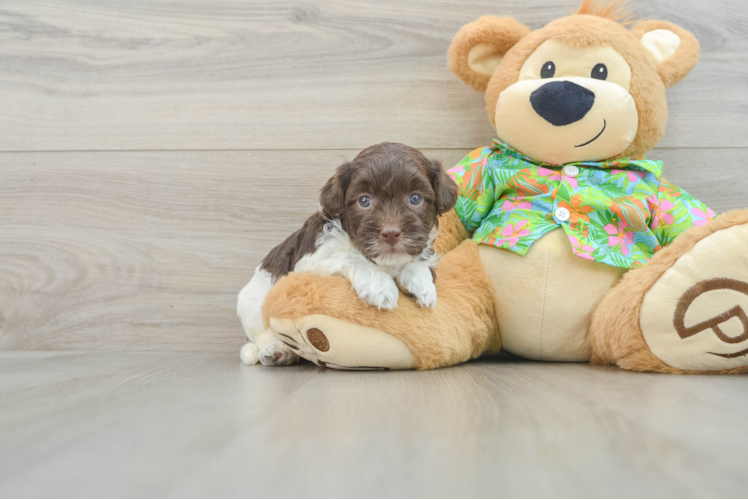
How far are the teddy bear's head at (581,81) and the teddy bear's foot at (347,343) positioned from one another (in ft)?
2.09

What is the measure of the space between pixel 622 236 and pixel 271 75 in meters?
1.16

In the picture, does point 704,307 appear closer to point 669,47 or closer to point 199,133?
point 669,47

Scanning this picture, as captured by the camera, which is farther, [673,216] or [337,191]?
[673,216]

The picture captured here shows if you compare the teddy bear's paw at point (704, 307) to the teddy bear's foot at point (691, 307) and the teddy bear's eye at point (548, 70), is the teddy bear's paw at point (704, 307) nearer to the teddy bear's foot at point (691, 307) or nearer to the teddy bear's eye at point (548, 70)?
the teddy bear's foot at point (691, 307)

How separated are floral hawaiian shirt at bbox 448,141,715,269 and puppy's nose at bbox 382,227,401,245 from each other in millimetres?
387

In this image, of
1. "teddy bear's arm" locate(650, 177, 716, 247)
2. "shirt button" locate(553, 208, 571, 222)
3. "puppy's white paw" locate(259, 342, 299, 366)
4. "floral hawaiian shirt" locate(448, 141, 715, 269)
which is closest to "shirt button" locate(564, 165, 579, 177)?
"floral hawaiian shirt" locate(448, 141, 715, 269)

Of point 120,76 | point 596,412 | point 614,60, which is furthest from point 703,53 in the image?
point 120,76

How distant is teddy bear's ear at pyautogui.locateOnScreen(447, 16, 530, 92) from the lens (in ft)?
4.68

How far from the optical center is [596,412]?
0.74 meters

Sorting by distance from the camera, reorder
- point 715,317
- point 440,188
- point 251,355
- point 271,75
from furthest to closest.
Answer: point 271,75, point 251,355, point 440,188, point 715,317

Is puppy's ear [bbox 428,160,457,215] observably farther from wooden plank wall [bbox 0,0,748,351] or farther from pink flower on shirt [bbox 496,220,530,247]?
wooden plank wall [bbox 0,0,748,351]

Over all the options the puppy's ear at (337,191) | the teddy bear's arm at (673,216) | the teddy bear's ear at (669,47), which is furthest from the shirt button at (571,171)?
the puppy's ear at (337,191)

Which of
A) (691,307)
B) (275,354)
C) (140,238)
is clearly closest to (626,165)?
(691,307)

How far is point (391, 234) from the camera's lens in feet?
3.49
